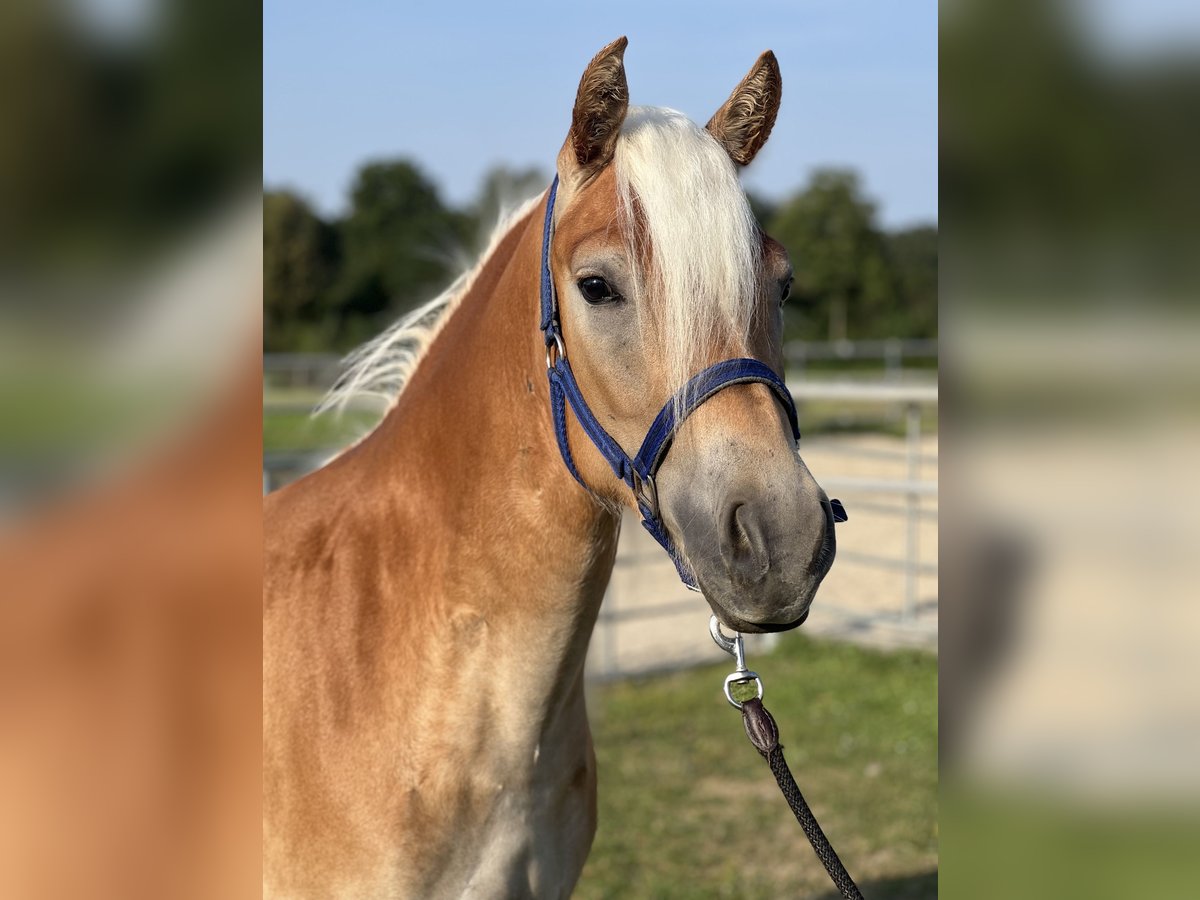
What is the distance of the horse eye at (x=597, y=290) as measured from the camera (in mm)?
1730

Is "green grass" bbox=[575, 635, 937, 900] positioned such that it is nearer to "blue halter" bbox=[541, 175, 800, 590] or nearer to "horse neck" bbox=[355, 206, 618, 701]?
"horse neck" bbox=[355, 206, 618, 701]

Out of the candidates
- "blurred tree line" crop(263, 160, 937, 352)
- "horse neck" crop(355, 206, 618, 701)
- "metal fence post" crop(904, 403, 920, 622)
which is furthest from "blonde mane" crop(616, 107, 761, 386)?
"blurred tree line" crop(263, 160, 937, 352)

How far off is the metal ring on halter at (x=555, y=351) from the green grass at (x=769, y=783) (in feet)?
10.1

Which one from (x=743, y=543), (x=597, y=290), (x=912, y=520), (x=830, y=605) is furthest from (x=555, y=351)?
(x=830, y=605)

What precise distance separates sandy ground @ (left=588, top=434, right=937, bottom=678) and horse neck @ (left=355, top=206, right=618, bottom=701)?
385cm

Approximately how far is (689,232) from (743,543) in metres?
0.51

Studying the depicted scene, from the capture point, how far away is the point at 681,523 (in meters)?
1.62

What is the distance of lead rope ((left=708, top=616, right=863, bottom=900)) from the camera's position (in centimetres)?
150
